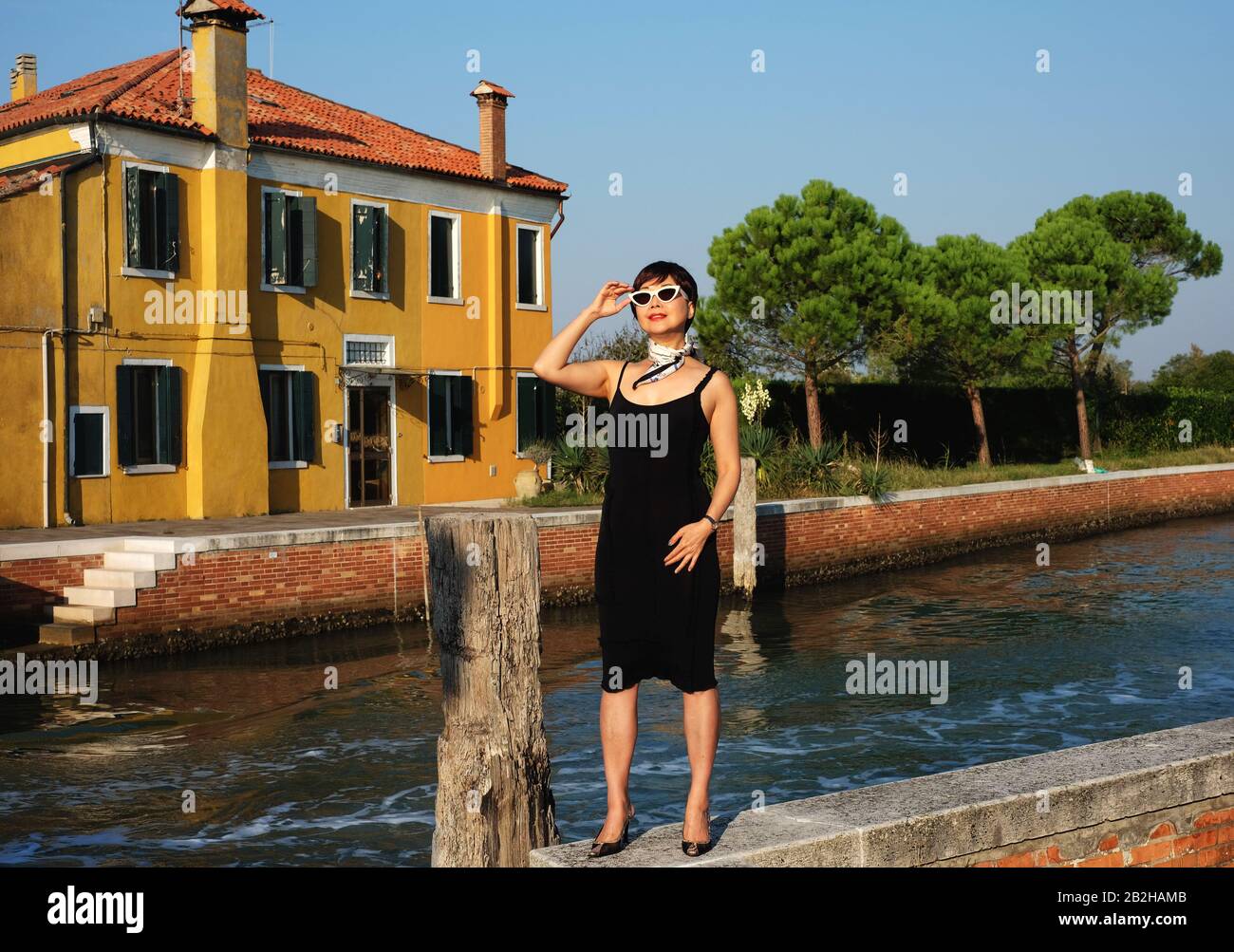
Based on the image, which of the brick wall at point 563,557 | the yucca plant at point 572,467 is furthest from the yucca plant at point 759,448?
the yucca plant at point 572,467

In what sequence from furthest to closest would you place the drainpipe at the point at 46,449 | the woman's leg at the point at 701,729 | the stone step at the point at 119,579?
the drainpipe at the point at 46,449 < the stone step at the point at 119,579 < the woman's leg at the point at 701,729

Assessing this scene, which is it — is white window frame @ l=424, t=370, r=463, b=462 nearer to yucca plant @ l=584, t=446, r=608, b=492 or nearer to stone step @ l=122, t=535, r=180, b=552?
yucca plant @ l=584, t=446, r=608, b=492

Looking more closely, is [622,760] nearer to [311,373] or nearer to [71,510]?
[71,510]

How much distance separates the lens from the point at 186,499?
65.5 feet

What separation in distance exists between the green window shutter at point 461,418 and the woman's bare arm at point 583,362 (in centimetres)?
1957

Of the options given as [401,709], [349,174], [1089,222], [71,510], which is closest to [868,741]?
[401,709]

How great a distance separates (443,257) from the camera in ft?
81.2

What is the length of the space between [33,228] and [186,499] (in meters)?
4.44

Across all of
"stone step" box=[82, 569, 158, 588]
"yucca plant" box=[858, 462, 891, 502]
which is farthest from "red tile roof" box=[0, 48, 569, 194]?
"yucca plant" box=[858, 462, 891, 502]

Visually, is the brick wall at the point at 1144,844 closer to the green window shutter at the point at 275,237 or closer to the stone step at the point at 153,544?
the stone step at the point at 153,544

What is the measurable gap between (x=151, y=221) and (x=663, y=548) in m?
17.0

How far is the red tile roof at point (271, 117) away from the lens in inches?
773

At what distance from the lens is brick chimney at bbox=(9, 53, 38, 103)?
84.6ft
